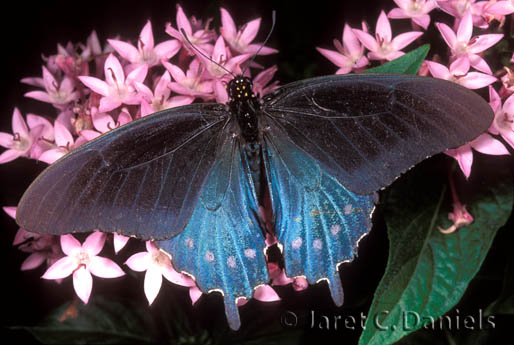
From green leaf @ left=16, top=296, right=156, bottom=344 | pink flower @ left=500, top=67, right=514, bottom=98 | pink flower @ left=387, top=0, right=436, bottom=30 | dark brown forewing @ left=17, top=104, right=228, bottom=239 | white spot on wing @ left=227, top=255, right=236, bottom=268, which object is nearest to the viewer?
dark brown forewing @ left=17, top=104, right=228, bottom=239

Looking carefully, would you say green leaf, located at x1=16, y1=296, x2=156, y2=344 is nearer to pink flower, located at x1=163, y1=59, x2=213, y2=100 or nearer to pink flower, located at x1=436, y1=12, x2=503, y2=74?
pink flower, located at x1=163, y1=59, x2=213, y2=100

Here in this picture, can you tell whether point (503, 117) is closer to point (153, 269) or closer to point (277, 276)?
point (277, 276)

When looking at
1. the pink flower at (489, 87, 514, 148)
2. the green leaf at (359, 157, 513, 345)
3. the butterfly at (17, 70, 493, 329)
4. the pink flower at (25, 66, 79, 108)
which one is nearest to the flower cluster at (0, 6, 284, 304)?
the pink flower at (25, 66, 79, 108)

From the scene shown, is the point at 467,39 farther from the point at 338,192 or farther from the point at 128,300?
the point at 128,300

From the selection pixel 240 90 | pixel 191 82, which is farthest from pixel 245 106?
pixel 191 82

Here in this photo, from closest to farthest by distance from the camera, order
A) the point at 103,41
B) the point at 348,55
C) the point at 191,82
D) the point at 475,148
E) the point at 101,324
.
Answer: the point at 475,148
the point at 191,82
the point at 348,55
the point at 101,324
the point at 103,41

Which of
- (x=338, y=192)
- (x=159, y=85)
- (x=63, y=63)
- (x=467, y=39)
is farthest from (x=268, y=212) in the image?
(x=63, y=63)
